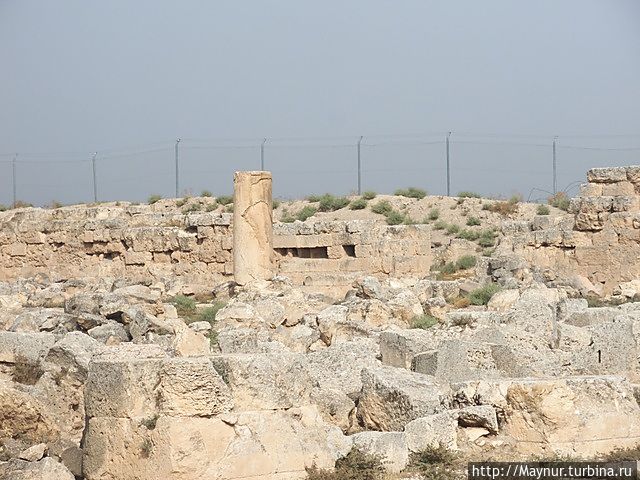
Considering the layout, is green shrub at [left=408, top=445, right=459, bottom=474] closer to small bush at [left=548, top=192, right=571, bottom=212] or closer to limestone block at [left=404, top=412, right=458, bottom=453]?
limestone block at [left=404, top=412, right=458, bottom=453]

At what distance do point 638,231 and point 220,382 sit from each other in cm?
1299

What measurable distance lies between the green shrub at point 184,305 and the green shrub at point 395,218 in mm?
9785

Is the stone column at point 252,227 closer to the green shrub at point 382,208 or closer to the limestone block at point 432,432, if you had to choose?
the green shrub at point 382,208

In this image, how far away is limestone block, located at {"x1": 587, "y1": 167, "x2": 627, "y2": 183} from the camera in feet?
62.7

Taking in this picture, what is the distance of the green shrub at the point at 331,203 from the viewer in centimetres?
2855

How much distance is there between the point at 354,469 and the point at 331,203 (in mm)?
22139

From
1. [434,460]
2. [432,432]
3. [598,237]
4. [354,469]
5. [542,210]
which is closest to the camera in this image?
[354,469]

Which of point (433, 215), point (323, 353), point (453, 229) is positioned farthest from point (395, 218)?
point (323, 353)

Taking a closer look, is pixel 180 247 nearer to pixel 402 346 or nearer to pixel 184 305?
pixel 184 305

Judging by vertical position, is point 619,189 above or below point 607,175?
below

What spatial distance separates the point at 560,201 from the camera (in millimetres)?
26344

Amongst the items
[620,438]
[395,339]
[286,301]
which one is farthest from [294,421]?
[286,301]

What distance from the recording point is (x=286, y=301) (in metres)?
14.8

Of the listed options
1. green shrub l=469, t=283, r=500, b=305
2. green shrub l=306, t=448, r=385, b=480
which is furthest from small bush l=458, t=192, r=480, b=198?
green shrub l=306, t=448, r=385, b=480
